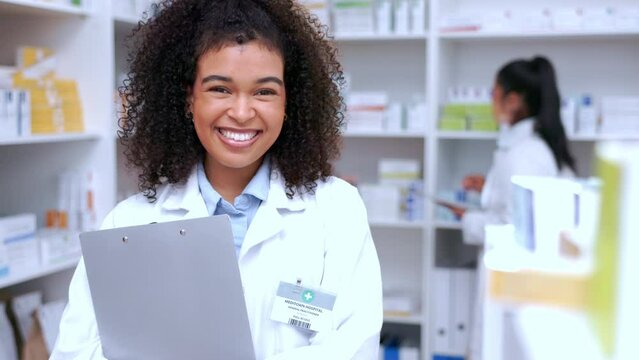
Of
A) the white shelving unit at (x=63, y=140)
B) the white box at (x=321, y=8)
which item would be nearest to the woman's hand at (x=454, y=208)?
the white box at (x=321, y=8)

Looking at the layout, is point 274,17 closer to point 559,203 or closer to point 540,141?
point 559,203

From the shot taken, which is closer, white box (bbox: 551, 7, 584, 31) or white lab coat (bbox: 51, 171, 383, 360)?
white lab coat (bbox: 51, 171, 383, 360)

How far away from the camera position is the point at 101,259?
143 cm

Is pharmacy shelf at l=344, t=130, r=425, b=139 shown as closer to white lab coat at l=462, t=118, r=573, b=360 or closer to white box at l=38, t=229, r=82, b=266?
white lab coat at l=462, t=118, r=573, b=360

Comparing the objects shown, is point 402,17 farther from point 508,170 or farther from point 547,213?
point 547,213

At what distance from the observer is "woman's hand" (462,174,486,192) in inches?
149

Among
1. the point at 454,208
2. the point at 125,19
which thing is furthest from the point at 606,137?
the point at 125,19

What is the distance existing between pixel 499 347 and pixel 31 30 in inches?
101

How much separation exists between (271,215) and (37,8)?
5.51 feet

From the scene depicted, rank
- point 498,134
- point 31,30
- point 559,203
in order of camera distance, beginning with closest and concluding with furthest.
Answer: point 559,203 < point 31,30 < point 498,134

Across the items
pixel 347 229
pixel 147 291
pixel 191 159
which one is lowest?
pixel 147 291

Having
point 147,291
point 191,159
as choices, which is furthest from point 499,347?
point 191,159

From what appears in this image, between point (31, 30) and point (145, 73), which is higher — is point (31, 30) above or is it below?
above

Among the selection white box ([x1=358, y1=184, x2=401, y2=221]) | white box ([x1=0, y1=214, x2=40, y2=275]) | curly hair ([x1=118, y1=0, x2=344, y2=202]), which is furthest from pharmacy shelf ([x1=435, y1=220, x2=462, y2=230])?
curly hair ([x1=118, y1=0, x2=344, y2=202])
